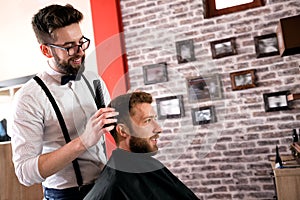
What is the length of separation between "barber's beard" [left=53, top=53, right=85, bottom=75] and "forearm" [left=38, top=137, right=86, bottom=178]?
0.91ft

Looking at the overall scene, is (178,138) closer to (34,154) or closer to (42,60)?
(34,154)

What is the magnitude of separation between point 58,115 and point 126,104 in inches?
13.9

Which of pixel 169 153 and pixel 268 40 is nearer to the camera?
pixel 169 153

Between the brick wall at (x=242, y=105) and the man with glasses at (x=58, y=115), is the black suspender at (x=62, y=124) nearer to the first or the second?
the man with glasses at (x=58, y=115)

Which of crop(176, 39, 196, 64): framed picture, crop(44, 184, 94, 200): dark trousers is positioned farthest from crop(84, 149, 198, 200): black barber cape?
crop(176, 39, 196, 64): framed picture

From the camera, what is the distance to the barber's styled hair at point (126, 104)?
45.4 inches

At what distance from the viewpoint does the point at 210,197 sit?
11.4ft

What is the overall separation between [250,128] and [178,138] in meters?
2.35

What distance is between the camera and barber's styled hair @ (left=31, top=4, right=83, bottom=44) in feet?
4.42

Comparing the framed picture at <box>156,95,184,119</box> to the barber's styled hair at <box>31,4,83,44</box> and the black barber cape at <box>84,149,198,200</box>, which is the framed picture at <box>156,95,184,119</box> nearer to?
the black barber cape at <box>84,149,198,200</box>

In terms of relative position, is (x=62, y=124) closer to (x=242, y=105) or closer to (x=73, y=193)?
(x=73, y=193)

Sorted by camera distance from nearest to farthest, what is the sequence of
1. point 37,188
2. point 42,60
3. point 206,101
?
point 206,101 < point 37,188 < point 42,60

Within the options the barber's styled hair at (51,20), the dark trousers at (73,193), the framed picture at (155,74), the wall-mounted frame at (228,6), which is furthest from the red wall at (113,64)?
the wall-mounted frame at (228,6)

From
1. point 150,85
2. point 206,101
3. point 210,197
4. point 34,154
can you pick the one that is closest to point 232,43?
point 210,197
